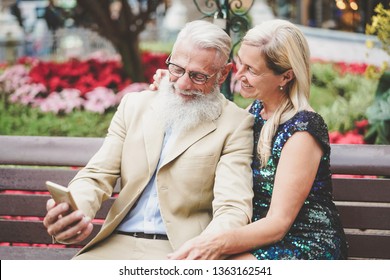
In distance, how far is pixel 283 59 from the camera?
9.19 ft

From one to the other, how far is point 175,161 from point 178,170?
0.05 metres

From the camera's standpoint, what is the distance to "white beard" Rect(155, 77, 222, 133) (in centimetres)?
296

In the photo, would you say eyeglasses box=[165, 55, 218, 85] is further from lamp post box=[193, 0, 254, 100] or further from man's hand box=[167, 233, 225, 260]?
lamp post box=[193, 0, 254, 100]

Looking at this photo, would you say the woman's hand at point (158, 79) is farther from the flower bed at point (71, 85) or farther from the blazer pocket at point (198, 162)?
the flower bed at point (71, 85)

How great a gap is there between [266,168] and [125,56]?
6.54m

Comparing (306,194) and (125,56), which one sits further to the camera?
(125,56)

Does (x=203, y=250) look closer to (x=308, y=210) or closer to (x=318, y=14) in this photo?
(x=308, y=210)

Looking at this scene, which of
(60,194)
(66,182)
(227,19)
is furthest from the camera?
(227,19)

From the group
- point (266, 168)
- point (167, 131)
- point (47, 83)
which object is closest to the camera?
point (266, 168)

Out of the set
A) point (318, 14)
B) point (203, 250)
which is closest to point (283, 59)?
point (203, 250)

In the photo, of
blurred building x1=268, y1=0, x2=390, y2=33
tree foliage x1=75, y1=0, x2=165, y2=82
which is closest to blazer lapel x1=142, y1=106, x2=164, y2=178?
tree foliage x1=75, y1=0, x2=165, y2=82
